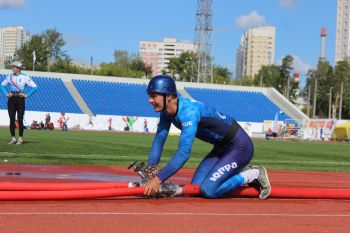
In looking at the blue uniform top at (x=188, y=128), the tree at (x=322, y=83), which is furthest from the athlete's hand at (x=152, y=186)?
the tree at (x=322, y=83)

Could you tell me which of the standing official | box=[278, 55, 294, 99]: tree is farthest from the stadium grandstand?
box=[278, 55, 294, 99]: tree

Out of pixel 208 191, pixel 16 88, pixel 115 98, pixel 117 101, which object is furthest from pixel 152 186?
pixel 115 98

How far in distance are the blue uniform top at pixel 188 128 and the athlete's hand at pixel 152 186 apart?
0.19 ft

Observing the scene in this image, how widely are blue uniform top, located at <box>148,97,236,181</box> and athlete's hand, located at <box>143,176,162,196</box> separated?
58mm

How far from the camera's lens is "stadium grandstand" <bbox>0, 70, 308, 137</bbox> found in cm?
5919

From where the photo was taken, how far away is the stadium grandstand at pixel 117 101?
5919cm

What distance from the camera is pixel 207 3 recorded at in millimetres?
83000

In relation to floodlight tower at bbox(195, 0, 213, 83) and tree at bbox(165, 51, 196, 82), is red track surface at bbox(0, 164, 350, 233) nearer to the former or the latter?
floodlight tower at bbox(195, 0, 213, 83)
